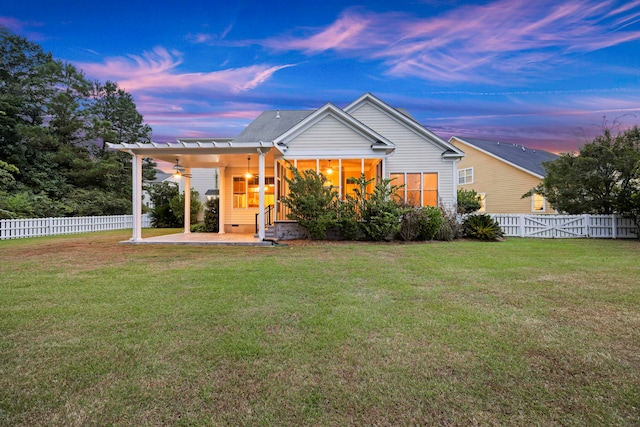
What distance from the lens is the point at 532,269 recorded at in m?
6.72

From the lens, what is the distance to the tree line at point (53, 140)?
709 inches

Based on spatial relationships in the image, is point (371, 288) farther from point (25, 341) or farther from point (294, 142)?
point (294, 142)

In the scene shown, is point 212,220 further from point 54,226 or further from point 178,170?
point 54,226

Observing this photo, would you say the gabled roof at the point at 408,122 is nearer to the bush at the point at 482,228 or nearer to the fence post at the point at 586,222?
the bush at the point at 482,228

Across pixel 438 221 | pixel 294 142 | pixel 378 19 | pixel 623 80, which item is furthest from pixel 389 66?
pixel 623 80

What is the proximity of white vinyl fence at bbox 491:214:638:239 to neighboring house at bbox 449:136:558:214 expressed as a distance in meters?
7.60

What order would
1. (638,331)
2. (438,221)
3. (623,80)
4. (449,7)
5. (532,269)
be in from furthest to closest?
(623,80) < (449,7) < (438,221) < (532,269) < (638,331)

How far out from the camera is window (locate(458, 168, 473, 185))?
2411 cm

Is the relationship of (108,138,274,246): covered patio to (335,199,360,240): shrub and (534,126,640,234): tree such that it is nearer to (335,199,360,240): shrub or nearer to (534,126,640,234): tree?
(335,199,360,240): shrub

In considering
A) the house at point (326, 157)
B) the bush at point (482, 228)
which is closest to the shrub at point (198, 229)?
the house at point (326, 157)

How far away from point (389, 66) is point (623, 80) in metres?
12.3

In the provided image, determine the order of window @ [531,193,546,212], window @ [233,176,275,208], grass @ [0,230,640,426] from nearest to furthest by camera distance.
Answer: grass @ [0,230,640,426] < window @ [233,176,275,208] < window @ [531,193,546,212]

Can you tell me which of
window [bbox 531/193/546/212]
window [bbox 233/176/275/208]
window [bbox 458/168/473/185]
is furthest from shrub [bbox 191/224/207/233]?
window [bbox 531/193/546/212]

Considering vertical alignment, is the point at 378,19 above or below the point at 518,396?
above
